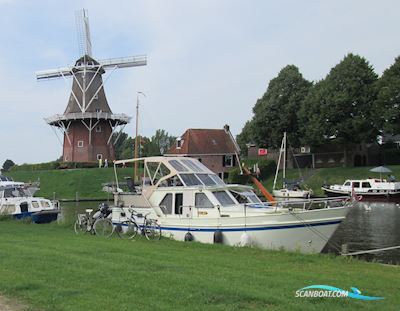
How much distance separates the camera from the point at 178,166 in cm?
2162

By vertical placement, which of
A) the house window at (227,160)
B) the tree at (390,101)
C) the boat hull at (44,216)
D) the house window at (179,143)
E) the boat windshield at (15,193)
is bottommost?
the boat hull at (44,216)

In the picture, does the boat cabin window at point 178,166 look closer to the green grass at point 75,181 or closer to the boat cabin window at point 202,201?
the boat cabin window at point 202,201

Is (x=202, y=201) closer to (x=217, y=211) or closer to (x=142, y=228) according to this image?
(x=217, y=211)

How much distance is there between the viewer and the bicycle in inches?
759

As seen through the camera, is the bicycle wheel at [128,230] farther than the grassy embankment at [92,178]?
No

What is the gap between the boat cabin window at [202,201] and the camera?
19.5 m

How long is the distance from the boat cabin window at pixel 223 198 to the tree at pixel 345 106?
42877 mm

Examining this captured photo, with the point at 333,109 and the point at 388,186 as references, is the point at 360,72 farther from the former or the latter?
the point at 388,186

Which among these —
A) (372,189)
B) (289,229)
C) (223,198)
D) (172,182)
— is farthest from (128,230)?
(372,189)

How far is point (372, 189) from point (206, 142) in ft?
98.1

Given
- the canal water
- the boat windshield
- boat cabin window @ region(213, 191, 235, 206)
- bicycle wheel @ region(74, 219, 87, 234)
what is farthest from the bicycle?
the boat windshield

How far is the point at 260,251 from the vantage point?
1565 cm

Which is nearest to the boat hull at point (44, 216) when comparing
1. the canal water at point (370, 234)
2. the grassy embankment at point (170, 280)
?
the canal water at point (370, 234)

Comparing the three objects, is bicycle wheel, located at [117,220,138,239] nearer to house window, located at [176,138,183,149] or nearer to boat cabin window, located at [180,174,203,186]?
boat cabin window, located at [180,174,203,186]
